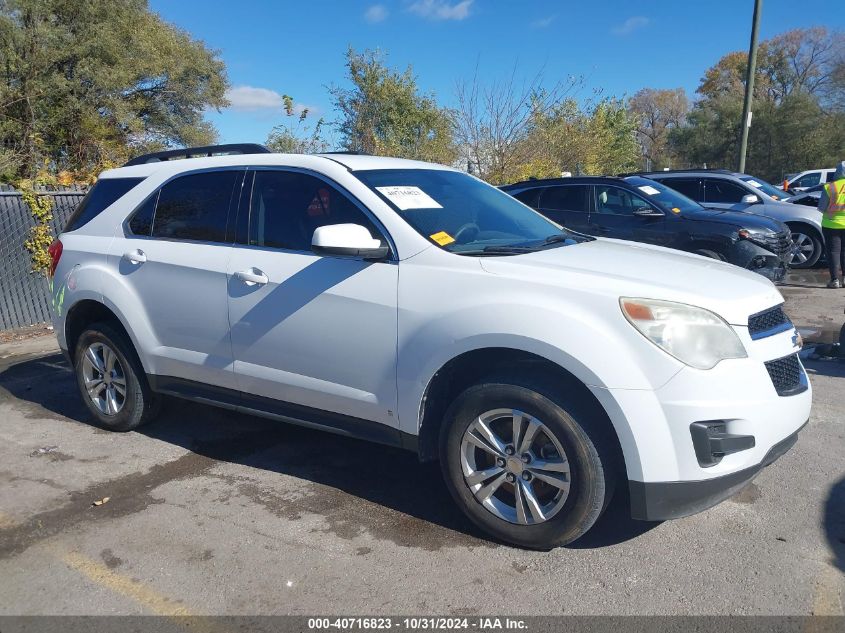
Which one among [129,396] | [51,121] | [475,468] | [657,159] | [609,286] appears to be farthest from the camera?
[657,159]

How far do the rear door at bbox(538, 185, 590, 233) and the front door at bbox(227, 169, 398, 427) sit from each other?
20.5 ft

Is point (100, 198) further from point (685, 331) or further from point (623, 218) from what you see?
point (623, 218)

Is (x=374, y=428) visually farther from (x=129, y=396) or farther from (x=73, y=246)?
(x=73, y=246)

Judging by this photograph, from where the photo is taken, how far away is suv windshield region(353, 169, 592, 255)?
3.61 m

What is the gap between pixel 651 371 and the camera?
280 centimetres

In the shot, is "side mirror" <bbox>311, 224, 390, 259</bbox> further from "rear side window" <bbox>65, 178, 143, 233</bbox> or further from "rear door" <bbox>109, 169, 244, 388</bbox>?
"rear side window" <bbox>65, 178, 143, 233</bbox>

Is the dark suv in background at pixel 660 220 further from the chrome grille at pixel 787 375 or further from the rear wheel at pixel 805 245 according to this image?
the chrome grille at pixel 787 375

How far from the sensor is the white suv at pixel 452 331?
2.85 m

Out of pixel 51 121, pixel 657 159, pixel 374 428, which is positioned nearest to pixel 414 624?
pixel 374 428

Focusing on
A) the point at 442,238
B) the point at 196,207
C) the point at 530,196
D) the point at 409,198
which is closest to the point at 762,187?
the point at 530,196

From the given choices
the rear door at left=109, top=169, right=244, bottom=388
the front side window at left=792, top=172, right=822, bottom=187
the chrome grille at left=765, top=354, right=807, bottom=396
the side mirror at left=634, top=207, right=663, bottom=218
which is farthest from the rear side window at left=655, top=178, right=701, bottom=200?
the front side window at left=792, top=172, right=822, bottom=187

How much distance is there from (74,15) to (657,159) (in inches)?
1923

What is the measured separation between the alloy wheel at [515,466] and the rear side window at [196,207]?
210cm

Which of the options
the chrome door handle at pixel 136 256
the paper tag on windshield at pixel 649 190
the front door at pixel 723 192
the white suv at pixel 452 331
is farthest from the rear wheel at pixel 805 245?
the chrome door handle at pixel 136 256
